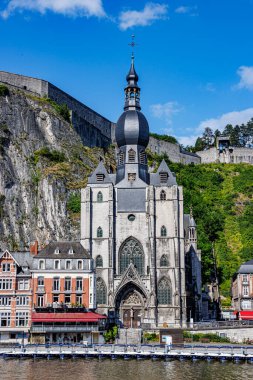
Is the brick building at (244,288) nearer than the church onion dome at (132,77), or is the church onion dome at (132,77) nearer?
the church onion dome at (132,77)

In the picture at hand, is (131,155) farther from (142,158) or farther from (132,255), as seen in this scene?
(132,255)

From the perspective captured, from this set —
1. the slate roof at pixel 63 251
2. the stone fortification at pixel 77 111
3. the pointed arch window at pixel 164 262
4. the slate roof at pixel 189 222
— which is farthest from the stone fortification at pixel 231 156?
the slate roof at pixel 63 251

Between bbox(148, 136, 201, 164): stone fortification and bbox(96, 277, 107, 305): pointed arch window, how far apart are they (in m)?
63.2

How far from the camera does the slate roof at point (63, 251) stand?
165 ft

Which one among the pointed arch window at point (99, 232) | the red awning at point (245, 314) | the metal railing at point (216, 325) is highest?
the pointed arch window at point (99, 232)

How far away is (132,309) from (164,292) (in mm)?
3531

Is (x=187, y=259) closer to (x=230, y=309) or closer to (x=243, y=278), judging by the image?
(x=243, y=278)

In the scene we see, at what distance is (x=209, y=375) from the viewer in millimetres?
34844

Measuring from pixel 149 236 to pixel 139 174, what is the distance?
7.64 m

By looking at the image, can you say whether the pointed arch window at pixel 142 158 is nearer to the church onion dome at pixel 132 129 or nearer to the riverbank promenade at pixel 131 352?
the church onion dome at pixel 132 129

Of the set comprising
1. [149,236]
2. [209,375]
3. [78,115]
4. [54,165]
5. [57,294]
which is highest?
[78,115]

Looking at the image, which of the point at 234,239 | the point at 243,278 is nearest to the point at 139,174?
the point at 243,278

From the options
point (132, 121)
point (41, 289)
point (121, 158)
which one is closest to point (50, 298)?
point (41, 289)

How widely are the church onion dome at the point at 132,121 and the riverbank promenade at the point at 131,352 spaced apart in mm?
26650
